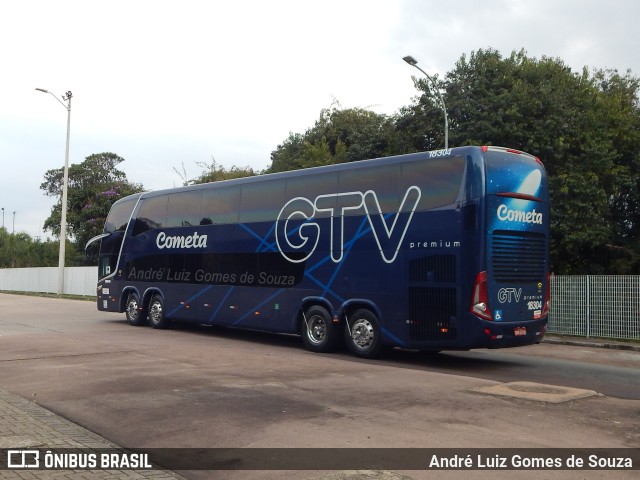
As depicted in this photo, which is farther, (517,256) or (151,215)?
(151,215)

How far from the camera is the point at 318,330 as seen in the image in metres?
14.8

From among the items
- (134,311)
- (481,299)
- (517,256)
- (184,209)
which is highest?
(184,209)

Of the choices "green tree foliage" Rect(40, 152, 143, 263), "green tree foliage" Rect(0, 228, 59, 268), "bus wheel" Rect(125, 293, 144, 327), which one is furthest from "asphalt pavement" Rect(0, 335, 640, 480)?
"green tree foliage" Rect(0, 228, 59, 268)

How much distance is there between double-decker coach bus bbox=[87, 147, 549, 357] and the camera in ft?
39.0

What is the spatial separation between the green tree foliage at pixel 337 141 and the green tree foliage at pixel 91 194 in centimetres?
1257

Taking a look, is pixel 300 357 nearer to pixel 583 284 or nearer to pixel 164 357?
pixel 164 357

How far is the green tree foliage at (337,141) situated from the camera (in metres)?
30.1

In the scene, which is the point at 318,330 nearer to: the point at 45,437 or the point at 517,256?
the point at 517,256

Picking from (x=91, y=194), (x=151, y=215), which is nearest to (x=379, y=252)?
(x=151, y=215)

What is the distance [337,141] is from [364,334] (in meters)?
32.2

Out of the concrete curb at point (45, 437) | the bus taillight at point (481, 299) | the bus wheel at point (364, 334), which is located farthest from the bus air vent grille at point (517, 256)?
the concrete curb at point (45, 437)

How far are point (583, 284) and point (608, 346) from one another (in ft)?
9.62

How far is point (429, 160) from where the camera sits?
12680mm

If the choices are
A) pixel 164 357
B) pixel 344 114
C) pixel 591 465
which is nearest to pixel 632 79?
pixel 344 114
